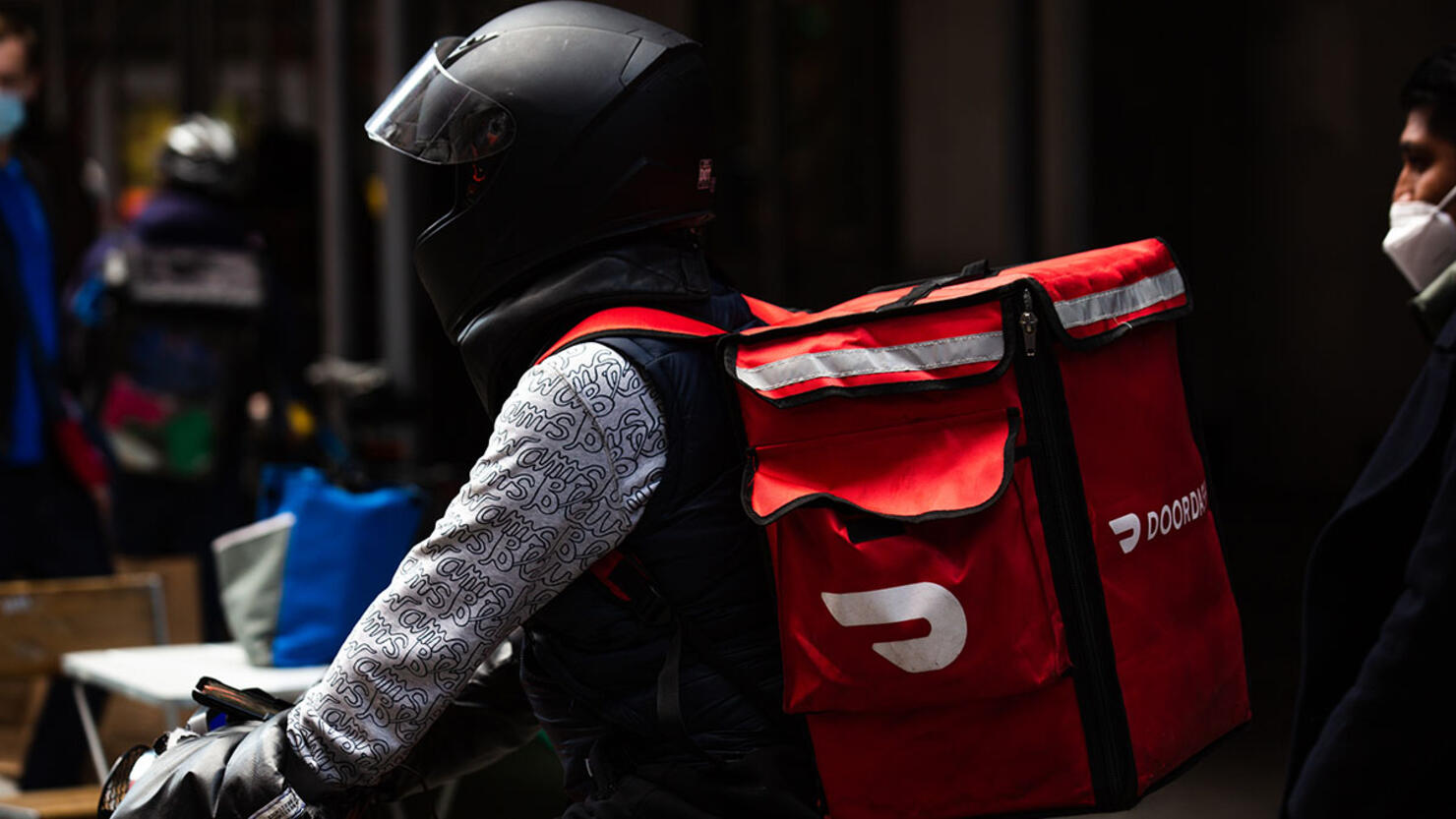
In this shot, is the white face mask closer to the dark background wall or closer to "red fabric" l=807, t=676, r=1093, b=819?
"red fabric" l=807, t=676, r=1093, b=819

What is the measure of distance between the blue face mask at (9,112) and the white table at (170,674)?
1963mm

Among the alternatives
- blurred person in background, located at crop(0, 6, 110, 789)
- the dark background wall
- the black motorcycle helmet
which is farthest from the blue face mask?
the black motorcycle helmet

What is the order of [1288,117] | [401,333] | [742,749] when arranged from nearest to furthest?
1. [742,749]
2. [1288,117]
3. [401,333]

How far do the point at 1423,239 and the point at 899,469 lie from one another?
1.35 meters

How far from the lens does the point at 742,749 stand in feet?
6.61

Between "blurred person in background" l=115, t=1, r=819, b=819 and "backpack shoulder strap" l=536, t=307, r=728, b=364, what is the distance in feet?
0.05

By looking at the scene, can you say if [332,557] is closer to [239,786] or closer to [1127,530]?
[239,786]

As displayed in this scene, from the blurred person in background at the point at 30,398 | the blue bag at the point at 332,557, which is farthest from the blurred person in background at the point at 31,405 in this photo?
the blue bag at the point at 332,557

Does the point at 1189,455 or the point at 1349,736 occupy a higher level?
the point at 1189,455

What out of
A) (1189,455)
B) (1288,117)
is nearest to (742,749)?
(1189,455)

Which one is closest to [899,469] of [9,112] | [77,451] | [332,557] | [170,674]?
[332,557]

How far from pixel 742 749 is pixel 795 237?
5996 mm

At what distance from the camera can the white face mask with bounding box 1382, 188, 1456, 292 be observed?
9.18 ft

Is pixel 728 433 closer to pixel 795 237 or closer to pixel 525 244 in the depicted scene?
pixel 525 244
